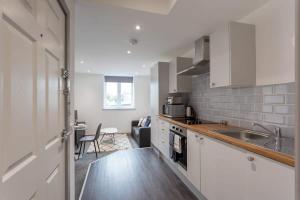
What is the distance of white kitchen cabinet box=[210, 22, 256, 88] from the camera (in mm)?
1812

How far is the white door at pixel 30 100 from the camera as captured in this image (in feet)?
2.05

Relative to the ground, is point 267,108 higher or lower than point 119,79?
lower

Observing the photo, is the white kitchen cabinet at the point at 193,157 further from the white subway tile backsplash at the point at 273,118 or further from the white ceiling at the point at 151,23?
the white ceiling at the point at 151,23

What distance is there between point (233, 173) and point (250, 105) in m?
0.97

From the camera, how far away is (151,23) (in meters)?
2.13

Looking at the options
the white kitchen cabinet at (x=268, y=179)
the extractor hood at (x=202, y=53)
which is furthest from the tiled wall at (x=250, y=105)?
the white kitchen cabinet at (x=268, y=179)

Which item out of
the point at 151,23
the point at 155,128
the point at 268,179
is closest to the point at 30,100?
the point at 268,179

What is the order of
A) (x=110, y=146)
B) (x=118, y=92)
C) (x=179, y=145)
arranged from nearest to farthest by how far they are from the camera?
(x=179, y=145)
(x=110, y=146)
(x=118, y=92)

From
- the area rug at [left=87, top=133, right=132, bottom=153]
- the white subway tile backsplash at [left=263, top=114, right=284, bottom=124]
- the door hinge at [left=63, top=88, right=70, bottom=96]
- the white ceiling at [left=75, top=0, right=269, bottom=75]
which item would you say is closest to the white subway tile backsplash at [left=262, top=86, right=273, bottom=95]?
the white subway tile backsplash at [left=263, top=114, right=284, bottom=124]

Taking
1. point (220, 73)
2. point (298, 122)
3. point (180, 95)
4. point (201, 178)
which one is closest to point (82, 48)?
point (180, 95)

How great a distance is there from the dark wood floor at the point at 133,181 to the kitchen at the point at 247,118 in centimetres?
27

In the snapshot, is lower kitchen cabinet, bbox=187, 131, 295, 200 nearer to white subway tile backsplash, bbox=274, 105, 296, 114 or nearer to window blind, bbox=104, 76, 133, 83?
white subway tile backsplash, bbox=274, 105, 296, 114

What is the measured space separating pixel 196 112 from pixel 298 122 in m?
2.91

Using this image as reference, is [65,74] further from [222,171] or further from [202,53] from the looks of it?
[202,53]
